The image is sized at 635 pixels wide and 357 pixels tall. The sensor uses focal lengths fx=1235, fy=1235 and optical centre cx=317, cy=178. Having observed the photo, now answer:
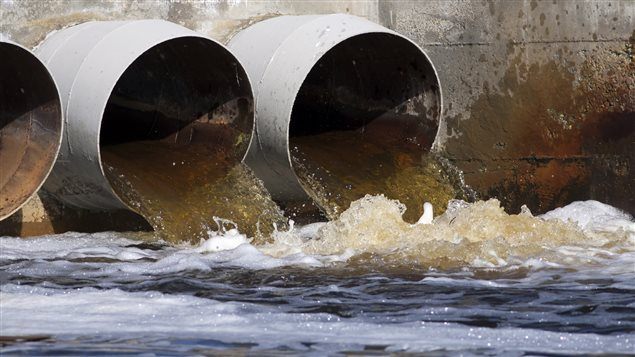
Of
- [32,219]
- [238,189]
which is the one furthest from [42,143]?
[238,189]

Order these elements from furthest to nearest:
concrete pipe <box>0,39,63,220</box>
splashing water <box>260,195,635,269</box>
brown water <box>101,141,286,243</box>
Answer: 1. brown water <box>101,141,286,243</box>
2. concrete pipe <box>0,39,63,220</box>
3. splashing water <box>260,195,635,269</box>

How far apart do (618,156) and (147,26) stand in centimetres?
331

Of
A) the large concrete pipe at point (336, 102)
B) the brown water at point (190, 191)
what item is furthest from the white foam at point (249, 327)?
the large concrete pipe at point (336, 102)

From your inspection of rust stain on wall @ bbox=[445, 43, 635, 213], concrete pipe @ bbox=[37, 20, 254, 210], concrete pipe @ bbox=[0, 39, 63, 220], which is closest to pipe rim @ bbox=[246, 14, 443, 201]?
concrete pipe @ bbox=[37, 20, 254, 210]

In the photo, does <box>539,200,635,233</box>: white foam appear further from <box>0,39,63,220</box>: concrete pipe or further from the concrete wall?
<box>0,39,63,220</box>: concrete pipe

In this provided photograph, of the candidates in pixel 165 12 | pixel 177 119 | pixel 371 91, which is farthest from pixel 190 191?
pixel 371 91

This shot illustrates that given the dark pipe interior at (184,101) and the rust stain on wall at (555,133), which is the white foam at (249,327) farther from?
the rust stain on wall at (555,133)

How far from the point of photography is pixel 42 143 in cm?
738

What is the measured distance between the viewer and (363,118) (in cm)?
912

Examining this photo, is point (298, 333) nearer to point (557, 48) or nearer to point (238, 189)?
point (238, 189)

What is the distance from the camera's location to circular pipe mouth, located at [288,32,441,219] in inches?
336

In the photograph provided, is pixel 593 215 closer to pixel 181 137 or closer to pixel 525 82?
pixel 525 82

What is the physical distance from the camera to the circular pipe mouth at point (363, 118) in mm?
8531

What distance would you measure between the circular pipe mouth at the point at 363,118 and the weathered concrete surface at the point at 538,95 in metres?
0.32
